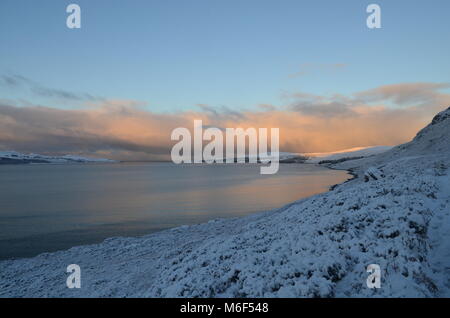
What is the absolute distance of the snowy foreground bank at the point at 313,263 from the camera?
28.8ft

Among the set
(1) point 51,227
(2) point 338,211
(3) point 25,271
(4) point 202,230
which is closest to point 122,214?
(1) point 51,227

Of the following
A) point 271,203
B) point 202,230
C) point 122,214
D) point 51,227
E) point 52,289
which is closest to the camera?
point 52,289

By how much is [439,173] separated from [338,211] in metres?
10.0

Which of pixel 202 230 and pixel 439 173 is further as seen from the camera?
pixel 202 230

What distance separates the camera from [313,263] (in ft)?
32.7

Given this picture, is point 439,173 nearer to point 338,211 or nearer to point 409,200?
point 409,200

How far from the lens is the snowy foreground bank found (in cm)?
879
